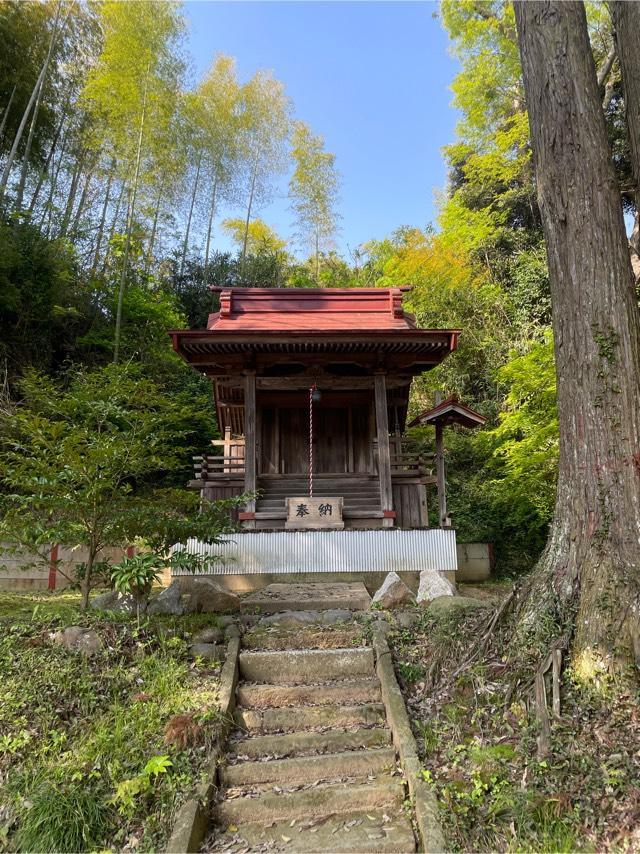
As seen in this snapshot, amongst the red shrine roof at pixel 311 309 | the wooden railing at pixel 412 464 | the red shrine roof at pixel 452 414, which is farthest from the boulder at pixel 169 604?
the red shrine roof at pixel 311 309

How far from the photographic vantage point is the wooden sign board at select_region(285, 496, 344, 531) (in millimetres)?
7816

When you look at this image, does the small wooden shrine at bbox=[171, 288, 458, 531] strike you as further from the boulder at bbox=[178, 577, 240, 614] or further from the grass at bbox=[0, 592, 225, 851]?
the grass at bbox=[0, 592, 225, 851]

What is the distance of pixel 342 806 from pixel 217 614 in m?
2.62

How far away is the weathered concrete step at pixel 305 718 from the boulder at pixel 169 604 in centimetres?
170

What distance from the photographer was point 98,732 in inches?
128

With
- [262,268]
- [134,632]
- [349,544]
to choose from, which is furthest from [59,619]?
[262,268]

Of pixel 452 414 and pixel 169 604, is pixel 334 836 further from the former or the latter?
pixel 452 414

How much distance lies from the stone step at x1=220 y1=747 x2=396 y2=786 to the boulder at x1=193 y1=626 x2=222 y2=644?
4.49 feet

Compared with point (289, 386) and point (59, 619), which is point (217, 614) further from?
point (289, 386)

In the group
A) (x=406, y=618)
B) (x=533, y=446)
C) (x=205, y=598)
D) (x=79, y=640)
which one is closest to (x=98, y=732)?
(x=79, y=640)

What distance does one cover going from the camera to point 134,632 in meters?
4.21

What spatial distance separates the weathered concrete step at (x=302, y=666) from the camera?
4.20 metres

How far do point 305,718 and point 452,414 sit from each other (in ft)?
18.0

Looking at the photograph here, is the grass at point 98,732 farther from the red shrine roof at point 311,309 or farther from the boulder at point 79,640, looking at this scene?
the red shrine roof at point 311,309
